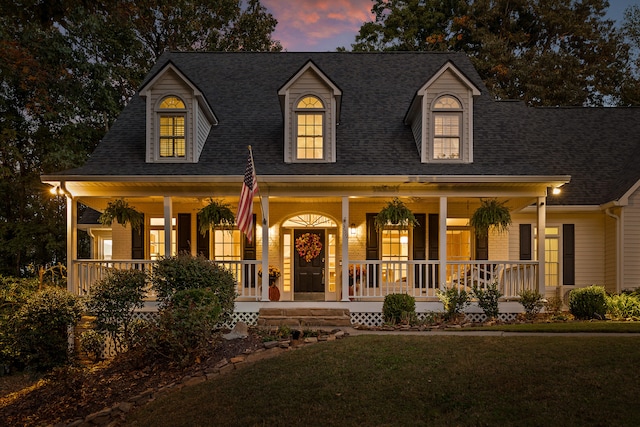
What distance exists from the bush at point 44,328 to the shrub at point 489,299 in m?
9.16

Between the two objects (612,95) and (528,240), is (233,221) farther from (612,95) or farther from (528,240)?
(612,95)

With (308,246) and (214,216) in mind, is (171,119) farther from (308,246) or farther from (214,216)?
(308,246)

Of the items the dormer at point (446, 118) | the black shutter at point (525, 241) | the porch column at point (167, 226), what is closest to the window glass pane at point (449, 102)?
the dormer at point (446, 118)

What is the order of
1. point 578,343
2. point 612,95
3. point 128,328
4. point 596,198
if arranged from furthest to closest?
point 612,95
point 596,198
point 128,328
point 578,343

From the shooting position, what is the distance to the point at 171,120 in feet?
48.0

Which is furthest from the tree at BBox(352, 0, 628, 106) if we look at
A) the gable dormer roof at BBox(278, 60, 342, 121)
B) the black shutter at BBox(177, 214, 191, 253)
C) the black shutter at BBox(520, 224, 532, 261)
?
the black shutter at BBox(177, 214, 191, 253)

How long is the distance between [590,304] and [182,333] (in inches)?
370

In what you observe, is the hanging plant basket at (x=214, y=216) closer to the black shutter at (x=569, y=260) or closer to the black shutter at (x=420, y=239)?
the black shutter at (x=420, y=239)

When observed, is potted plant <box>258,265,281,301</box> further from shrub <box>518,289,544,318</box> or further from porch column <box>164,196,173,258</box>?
shrub <box>518,289,544,318</box>

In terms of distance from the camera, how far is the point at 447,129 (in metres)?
14.5

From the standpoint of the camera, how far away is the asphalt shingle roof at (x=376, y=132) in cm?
1415

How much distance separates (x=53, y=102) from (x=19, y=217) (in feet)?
16.4

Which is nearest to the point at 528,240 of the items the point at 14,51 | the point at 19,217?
the point at 14,51

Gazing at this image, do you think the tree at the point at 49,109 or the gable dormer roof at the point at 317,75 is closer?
the gable dormer roof at the point at 317,75
